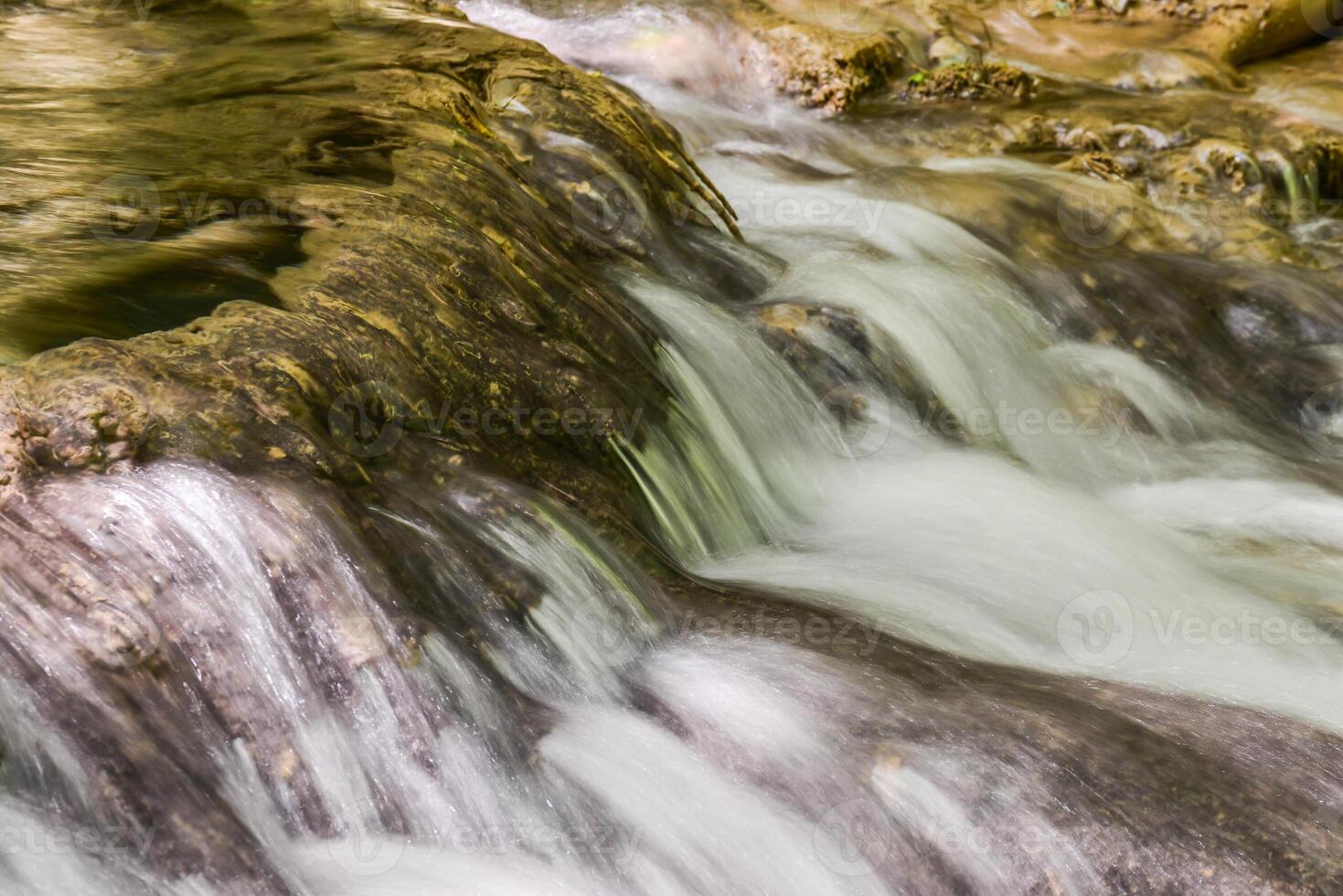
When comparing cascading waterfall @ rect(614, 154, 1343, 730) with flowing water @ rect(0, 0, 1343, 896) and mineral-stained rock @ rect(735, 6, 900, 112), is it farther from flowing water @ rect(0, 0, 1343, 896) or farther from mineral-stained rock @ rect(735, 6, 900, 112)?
mineral-stained rock @ rect(735, 6, 900, 112)

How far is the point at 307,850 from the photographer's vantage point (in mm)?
2400

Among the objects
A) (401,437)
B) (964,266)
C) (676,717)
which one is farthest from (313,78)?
(676,717)

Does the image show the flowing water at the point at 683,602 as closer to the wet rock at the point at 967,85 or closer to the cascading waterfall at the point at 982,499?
the cascading waterfall at the point at 982,499

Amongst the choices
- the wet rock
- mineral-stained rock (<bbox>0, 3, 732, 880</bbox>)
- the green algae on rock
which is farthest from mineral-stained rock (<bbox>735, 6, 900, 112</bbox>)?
mineral-stained rock (<bbox>0, 3, 732, 880</bbox>)

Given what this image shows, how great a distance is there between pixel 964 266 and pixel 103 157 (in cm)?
326

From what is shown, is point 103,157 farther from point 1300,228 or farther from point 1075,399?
point 1300,228

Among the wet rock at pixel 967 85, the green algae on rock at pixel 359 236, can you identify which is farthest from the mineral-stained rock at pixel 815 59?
the green algae on rock at pixel 359 236

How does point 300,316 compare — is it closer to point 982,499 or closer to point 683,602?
point 683,602

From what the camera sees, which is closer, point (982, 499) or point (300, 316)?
point (300, 316)

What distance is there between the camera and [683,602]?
3.22 meters

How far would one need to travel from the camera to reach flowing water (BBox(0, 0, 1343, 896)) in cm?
242

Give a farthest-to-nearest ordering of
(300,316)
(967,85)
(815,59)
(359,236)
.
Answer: (967,85) → (815,59) → (359,236) → (300,316)

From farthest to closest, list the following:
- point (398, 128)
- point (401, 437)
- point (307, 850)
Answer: point (398, 128)
point (401, 437)
point (307, 850)

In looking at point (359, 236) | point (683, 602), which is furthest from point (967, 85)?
point (683, 602)
